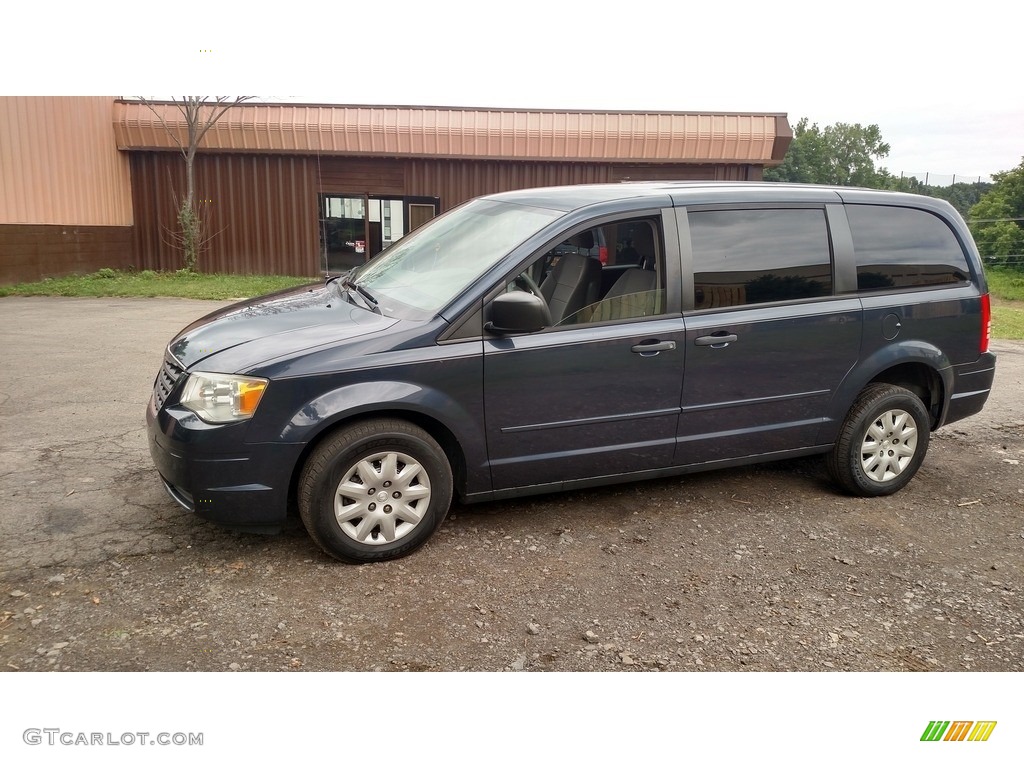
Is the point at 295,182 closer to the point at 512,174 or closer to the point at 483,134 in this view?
the point at 483,134

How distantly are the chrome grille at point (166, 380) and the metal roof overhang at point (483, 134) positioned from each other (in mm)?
15222

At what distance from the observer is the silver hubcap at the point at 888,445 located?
5000 millimetres

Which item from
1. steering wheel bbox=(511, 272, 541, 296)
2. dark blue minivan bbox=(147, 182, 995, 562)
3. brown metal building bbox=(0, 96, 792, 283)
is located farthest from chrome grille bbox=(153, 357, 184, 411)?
brown metal building bbox=(0, 96, 792, 283)

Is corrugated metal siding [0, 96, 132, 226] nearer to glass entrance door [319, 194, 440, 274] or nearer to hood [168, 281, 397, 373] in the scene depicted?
glass entrance door [319, 194, 440, 274]

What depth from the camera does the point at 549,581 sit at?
3.86m

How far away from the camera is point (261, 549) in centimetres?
409

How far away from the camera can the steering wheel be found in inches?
163

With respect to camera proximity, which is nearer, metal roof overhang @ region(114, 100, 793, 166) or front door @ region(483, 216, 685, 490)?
front door @ region(483, 216, 685, 490)

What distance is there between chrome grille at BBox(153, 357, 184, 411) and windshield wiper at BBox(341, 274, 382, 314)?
1.00 m

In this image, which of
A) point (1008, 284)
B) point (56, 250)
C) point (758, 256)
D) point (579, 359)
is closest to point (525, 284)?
point (579, 359)

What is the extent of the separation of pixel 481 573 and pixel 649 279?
1787mm

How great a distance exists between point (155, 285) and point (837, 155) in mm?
40724

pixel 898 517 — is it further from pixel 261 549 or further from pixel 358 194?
pixel 358 194

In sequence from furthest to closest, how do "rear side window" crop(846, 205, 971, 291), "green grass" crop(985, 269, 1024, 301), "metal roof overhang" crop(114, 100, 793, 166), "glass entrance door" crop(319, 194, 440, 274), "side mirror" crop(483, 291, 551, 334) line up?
"green grass" crop(985, 269, 1024, 301) < "glass entrance door" crop(319, 194, 440, 274) < "metal roof overhang" crop(114, 100, 793, 166) < "rear side window" crop(846, 205, 971, 291) < "side mirror" crop(483, 291, 551, 334)
